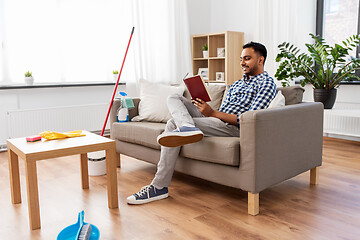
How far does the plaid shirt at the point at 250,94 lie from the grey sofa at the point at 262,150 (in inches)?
6.7

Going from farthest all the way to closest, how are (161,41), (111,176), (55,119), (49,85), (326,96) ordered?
(161,41) < (55,119) < (49,85) < (326,96) < (111,176)

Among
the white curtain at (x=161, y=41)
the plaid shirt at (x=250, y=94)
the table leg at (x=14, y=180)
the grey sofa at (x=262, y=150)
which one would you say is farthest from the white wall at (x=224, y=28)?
the plaid shirt at (x=250, y=94)

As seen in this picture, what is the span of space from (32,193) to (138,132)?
1.00m

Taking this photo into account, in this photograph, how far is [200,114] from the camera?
246cm

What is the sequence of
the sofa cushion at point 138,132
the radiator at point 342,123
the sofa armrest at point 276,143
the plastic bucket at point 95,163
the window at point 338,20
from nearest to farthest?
the sofa armrest at point 276,143 → the sofa cushion at point 138,132 → the plastic bucket at point 95,163 → the radiator at point 342,123 → the window at point 338,20

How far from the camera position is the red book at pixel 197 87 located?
2.11 meters

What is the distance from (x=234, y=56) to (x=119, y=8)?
1582mm

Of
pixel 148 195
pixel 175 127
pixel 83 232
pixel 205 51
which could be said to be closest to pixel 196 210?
pixel 148 195

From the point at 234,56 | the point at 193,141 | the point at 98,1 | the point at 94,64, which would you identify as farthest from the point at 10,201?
the point at 234,56

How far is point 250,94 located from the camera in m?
2.30

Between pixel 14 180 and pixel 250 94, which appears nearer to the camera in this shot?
pixel 14 180

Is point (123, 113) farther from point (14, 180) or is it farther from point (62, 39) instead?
point (62, 39)

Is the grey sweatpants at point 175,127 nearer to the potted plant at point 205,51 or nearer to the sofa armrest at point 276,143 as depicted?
the sofa armrest at point 276,143

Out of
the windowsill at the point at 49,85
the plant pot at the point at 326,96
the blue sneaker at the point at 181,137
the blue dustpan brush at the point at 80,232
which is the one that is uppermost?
the windowsill at the point at 49,85
